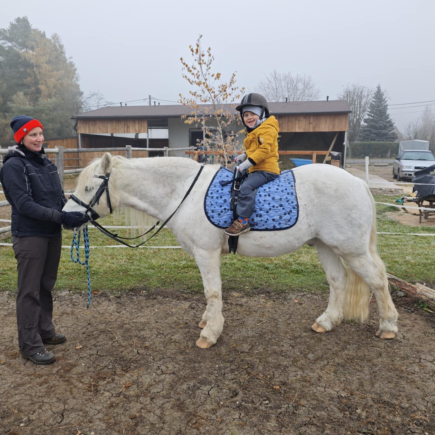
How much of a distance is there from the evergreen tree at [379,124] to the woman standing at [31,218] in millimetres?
52291

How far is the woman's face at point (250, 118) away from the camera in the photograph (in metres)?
3.26

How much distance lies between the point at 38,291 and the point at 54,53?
45620 millimetres

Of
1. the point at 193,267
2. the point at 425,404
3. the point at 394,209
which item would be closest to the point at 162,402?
the point at 425,404

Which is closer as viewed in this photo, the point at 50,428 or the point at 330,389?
the point at 50,428

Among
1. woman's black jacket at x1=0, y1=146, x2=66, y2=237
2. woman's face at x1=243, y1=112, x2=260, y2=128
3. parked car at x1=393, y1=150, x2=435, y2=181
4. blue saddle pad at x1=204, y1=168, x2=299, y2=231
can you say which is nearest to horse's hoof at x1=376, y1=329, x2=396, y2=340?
blue saddle pad at x1=204, y1=168, x2=299, y2=231

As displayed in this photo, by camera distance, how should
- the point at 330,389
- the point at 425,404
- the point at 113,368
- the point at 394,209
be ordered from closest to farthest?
the point at 425,404 → the point at 330,389 → the point at 113,368 → the point at 394,209

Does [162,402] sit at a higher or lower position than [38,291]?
lower

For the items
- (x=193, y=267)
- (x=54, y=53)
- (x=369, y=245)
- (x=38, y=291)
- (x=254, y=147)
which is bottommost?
(x=193, y=267)

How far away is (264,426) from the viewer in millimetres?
2287

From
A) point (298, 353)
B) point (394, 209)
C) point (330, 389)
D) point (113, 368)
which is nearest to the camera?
point (330, 389)

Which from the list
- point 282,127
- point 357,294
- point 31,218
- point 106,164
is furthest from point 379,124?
point 31,218

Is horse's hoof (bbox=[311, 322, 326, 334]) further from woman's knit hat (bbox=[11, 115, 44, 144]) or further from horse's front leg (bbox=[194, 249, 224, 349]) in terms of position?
woman's knit hat (bbox=[11, 115, 44, 144])

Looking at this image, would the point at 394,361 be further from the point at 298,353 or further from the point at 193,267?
the point at 193,267

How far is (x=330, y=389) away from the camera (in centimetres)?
266
